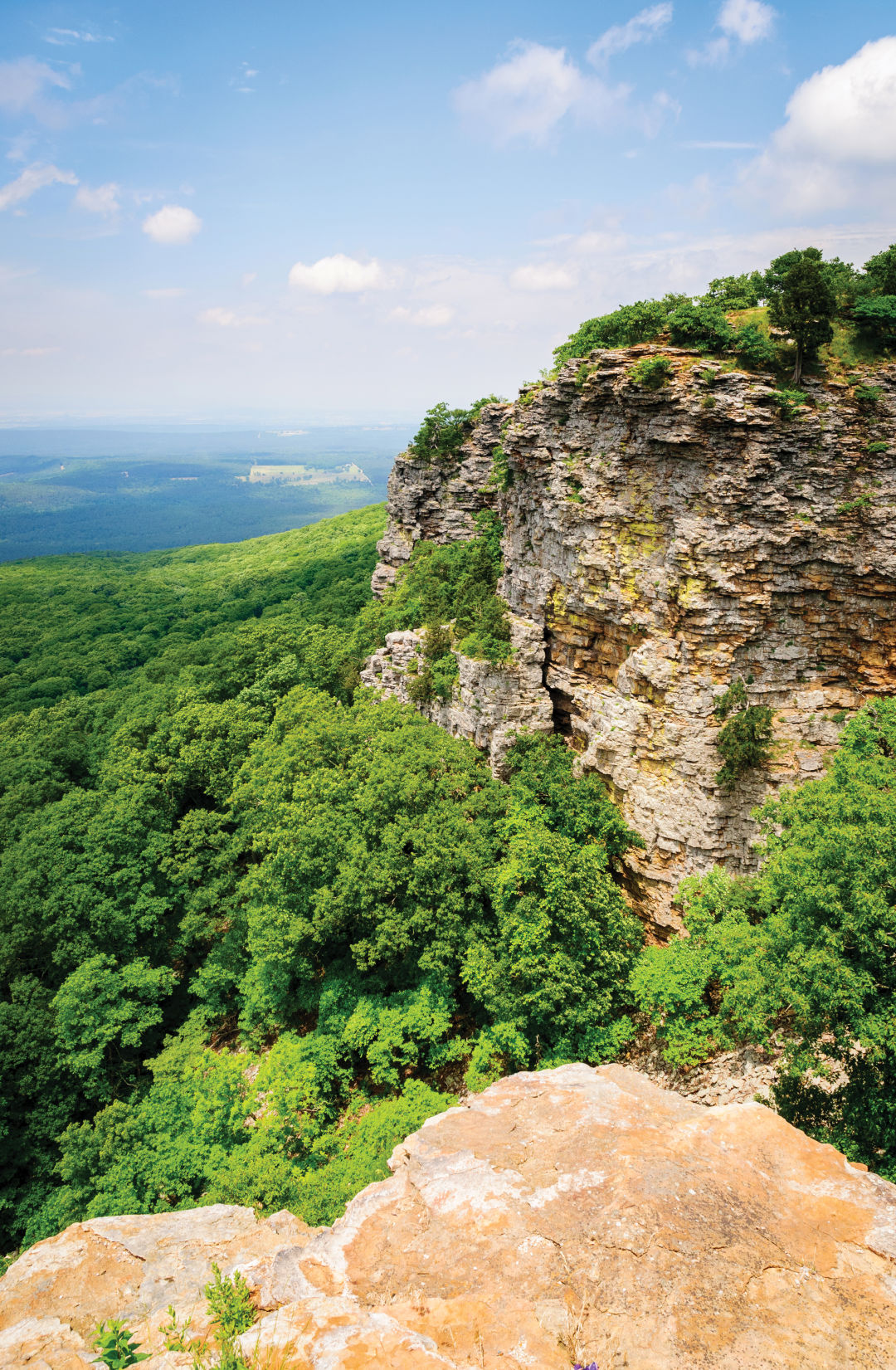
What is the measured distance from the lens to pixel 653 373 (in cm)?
2031

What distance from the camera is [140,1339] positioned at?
8.03 m

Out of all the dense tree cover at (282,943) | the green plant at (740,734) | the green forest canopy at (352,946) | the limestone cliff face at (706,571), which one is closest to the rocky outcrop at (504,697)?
the green forest canopy at (352,946)

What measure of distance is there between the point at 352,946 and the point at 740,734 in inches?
600

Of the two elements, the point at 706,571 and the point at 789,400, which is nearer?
the point at 789,400

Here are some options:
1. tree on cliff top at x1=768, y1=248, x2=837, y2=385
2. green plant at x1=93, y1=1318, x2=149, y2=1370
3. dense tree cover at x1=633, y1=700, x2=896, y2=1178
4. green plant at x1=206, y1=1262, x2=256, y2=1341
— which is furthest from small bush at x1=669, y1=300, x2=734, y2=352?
green plant at x1=93, y1=1318, x2=149, y2=1370

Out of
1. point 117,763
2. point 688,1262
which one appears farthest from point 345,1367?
point 117,763

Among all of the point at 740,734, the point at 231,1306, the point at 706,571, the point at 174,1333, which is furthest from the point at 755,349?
the point at 174,1333

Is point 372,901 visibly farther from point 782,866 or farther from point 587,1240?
point 587,1240

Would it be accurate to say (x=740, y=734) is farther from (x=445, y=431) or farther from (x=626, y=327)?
(x=445, y=431)

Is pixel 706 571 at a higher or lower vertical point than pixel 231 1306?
higher

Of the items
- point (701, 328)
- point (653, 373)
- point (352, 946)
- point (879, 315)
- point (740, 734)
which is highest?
point (701, 328)

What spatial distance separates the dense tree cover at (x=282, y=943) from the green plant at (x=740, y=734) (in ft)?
15.6

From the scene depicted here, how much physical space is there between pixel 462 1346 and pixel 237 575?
9880cm

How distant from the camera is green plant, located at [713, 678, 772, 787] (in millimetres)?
20891
